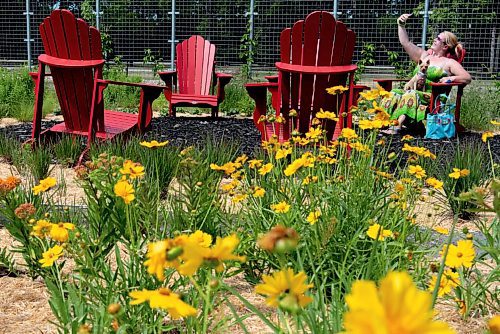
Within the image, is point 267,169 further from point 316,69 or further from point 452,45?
point 452,45

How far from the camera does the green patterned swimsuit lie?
6496 millimetres

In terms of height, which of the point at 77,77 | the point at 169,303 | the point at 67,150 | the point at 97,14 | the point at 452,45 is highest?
the point at 97,14

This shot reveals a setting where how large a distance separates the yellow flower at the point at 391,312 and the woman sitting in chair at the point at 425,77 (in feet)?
20.6

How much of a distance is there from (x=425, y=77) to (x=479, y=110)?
1.50 metres

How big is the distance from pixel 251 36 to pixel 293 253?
9.47 m

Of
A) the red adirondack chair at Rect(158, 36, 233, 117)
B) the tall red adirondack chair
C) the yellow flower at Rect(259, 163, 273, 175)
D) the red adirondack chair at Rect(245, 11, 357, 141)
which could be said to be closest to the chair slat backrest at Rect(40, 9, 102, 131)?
the tall red adirondack chair

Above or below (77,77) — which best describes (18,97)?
below

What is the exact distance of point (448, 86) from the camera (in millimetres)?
6273

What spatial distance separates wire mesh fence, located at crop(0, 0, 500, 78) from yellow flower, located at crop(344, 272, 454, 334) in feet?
31.1

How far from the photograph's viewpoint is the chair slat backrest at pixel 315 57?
449cm

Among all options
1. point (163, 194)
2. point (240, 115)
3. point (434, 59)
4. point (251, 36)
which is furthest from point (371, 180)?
point (251, 36)

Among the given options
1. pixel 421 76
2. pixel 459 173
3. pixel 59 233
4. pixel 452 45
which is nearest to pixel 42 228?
pixel 59 233

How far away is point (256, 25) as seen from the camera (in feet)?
38.5

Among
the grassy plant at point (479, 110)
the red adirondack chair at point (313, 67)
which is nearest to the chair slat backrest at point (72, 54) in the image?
the red adirondack chair at point (313, 67)
